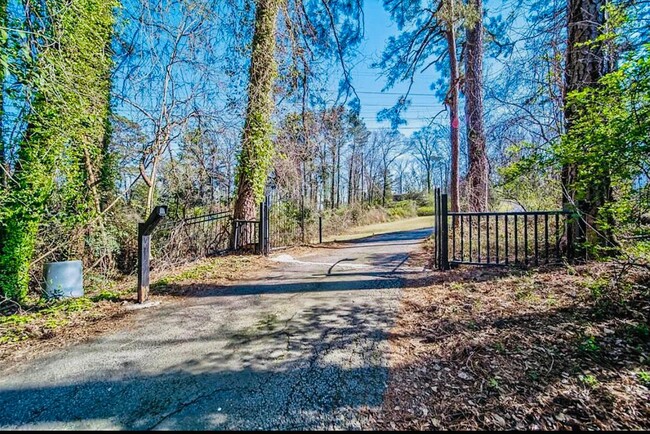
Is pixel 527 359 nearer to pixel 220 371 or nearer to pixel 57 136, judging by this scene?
pixel 220 371

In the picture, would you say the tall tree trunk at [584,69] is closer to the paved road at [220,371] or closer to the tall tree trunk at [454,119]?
the paved road at [220,371]

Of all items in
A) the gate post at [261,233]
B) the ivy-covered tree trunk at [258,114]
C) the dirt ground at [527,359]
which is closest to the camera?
the dirt ground at [527,359]

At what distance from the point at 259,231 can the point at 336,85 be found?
15.5 ft

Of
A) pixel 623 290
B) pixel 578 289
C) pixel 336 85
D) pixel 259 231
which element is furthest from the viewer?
pixel 336 85

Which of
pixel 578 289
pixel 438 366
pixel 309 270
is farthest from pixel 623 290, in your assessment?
pixel 309 270

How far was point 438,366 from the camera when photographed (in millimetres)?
1989

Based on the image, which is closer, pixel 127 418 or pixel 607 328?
pixel 127 418

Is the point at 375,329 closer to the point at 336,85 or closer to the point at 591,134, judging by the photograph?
the point at 591,134

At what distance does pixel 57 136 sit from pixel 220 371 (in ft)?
15.9

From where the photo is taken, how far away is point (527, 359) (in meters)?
1.92

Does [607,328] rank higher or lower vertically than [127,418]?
higher

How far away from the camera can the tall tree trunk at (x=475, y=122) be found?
25.3 ft

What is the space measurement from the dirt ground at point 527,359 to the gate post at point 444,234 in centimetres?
133

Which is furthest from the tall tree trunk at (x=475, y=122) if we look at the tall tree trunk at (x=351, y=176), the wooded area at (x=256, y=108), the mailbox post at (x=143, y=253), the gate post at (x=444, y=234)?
the tall tree trunk at (x=351, y=176)
